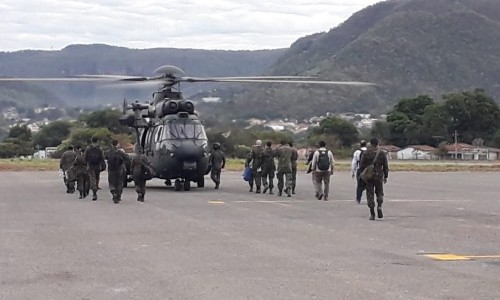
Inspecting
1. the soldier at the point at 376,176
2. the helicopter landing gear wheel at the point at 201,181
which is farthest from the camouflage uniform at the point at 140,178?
the soldier at the point at 376,176

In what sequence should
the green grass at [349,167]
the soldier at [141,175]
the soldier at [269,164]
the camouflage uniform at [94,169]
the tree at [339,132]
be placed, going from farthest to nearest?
the tree at [339,132], the green grass at [349,167], the soldier at [269,164], the camouflage uniform at [94,169], the soldier at [141,175]

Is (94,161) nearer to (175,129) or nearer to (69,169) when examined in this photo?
(69,169)

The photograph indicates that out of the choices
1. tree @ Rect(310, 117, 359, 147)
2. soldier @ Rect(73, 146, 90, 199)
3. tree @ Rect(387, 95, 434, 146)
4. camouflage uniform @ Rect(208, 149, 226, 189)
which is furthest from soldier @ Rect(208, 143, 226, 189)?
tree @ Rect(387, 95, 434, 146)

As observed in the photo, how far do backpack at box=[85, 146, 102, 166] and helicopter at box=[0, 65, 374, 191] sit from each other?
2507mm

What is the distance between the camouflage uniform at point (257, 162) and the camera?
93.7 feet

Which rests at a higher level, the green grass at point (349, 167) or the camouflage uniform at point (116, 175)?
the camouflage uniform at point (116, 175)

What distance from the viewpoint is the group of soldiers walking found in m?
24.2

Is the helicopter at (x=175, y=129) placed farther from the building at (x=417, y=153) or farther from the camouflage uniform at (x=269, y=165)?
the building at (x=417, y=153)

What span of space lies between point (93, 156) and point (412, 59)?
110502 millimetres

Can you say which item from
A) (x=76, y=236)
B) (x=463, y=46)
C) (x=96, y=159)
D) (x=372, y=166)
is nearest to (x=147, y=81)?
(x=96, y=159)

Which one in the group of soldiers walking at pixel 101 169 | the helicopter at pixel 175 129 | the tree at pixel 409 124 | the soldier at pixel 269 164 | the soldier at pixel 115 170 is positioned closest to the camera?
the soldier at pixel 115 170

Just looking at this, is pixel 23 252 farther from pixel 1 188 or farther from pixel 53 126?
pixel 53 126

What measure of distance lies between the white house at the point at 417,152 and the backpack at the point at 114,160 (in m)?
72.3

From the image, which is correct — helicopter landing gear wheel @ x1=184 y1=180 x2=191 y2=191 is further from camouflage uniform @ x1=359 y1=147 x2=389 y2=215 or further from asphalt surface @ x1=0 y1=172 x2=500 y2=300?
camouflage uniform @ x1=359 y1=147 x2=389 y2=215
